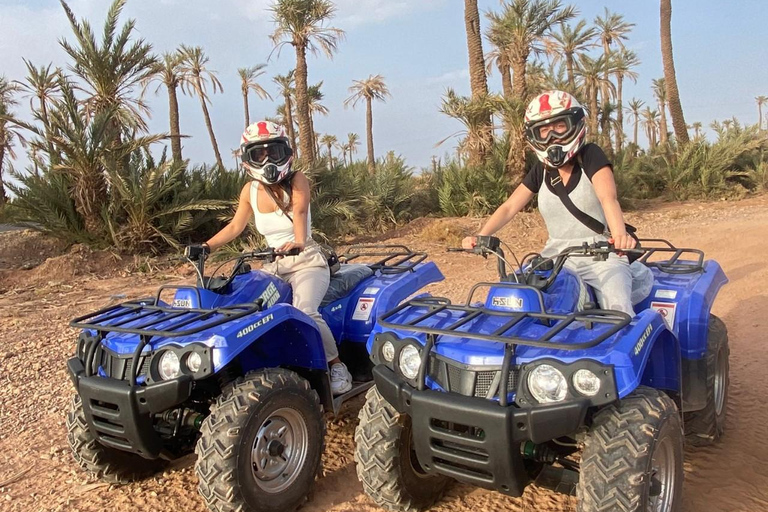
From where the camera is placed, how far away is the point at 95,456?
359 cm

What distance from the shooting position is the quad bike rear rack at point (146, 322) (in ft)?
10.5

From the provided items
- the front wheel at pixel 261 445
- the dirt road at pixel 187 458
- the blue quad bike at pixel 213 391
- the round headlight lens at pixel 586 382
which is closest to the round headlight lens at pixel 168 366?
the blue quad bike at pixel 213 391

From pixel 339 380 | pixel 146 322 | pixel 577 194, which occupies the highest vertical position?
pixel 577 194

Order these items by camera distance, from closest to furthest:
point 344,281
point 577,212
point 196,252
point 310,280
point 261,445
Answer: point 261,445
point 577,212
point 196,252
point 310,280
point 344,281

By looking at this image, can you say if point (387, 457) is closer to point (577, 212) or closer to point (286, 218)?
point (577, 212)

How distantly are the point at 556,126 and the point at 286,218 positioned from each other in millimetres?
1965

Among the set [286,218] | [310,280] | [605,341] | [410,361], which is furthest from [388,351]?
[286,218]

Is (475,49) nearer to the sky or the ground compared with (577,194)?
nearer to the sky

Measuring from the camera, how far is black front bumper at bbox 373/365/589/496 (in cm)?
249

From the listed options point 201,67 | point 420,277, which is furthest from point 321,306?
point 201,67

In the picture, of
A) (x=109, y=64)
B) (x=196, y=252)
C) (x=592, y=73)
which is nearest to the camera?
(x=196, y=252)

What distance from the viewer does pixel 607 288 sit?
3.56 m

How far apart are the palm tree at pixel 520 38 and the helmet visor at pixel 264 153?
37.9 ft

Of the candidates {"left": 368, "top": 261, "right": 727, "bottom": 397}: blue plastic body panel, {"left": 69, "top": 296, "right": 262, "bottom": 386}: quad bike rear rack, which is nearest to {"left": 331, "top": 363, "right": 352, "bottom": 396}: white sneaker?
{"left": 69, "top": 296, "right": 262, "bottom": 386}: quad bike rear rack
